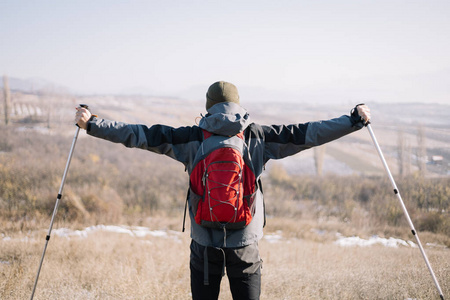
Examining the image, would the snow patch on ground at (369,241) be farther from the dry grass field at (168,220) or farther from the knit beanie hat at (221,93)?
the knit beanie hat at (221,93)

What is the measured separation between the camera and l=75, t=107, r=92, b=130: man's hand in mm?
2555

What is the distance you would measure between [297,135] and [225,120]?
2.09 feet

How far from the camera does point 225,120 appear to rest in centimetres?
226

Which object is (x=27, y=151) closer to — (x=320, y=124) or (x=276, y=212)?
(x=276, y=212)

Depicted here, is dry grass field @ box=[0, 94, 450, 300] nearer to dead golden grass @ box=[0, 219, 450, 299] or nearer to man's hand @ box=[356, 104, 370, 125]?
dead golden grass @ box=[0, 219, 450, 299]

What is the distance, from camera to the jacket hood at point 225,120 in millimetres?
2273

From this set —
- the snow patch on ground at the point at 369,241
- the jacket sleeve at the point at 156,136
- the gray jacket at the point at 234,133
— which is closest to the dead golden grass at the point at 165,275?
the gray jacket at the point at 234,133

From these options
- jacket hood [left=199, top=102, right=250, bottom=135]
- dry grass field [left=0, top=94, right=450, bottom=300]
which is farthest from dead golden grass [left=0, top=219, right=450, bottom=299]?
jacket hood [left=199, top=102, right=250, bottom=135]

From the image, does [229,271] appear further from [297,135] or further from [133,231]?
[133,231]

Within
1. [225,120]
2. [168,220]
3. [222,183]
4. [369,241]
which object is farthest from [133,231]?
[225,120]

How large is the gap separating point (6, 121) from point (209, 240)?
86.8 feet

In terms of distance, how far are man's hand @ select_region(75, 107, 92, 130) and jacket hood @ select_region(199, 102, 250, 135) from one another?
901 millimetres

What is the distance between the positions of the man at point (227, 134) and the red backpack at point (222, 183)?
70 millimetres

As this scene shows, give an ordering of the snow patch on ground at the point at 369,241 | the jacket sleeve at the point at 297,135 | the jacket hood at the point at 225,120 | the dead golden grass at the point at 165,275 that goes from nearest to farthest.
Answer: the jacket hood at the point at 225,120, the jacket sleeve at the point at 297,135, the dead golden grass at the point at 165,275, the snow patch on ground at the point at 369,241
